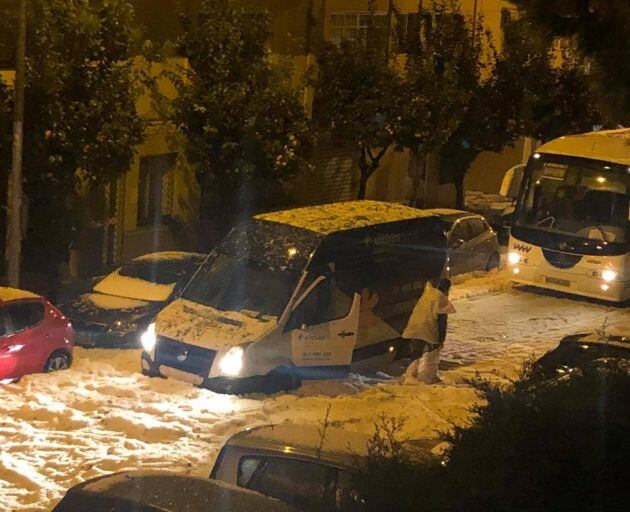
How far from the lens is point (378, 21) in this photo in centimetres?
3088

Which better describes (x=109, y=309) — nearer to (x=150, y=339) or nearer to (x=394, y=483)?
(x=150, y=339)

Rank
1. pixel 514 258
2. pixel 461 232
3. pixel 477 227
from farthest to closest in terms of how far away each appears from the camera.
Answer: pixel 477 227 < pixel 461 232 < pixel 514 258

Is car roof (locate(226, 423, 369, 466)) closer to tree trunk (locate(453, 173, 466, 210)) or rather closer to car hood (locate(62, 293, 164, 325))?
car hood (locate(62, 293, 164, 325))

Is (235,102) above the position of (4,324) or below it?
above

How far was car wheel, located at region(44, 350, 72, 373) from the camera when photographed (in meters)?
14.7

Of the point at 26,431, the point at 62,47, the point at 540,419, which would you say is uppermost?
the point at 62,47

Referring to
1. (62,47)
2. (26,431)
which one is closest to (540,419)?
(26,431)

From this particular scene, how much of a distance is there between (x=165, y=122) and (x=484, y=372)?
32.7 feet

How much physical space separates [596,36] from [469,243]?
479 inches

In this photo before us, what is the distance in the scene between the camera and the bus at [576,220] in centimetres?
2009

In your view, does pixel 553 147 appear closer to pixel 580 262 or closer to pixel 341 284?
pixel 580 262

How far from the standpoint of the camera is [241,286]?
15.1 metres

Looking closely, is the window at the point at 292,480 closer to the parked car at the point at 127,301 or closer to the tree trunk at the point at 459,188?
the parked car at the point at 127,301

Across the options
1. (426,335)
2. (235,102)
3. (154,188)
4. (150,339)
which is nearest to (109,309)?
(150,339)
